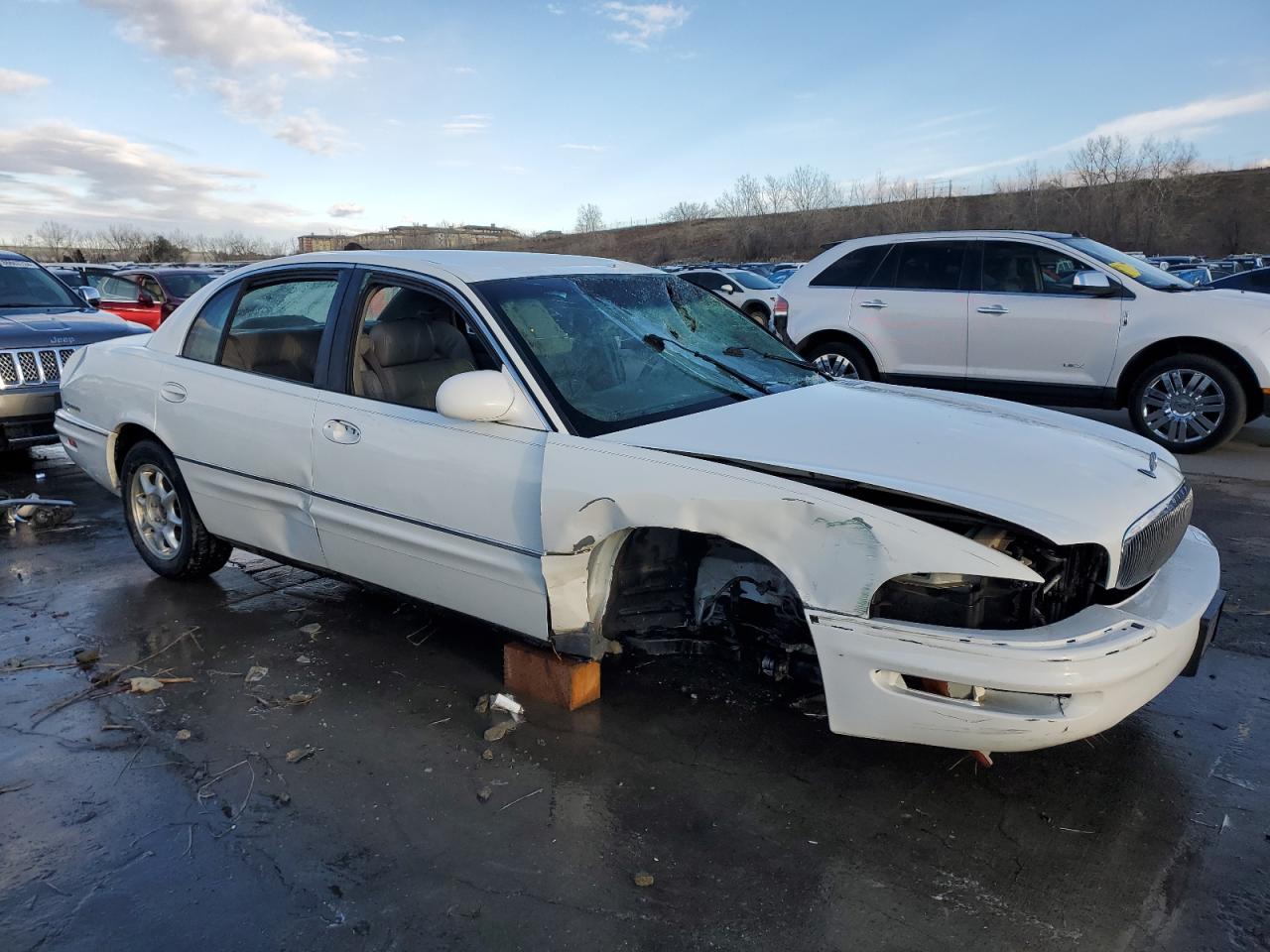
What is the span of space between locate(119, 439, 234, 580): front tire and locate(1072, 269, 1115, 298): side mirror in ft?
23.0

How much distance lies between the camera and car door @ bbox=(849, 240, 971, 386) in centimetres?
868

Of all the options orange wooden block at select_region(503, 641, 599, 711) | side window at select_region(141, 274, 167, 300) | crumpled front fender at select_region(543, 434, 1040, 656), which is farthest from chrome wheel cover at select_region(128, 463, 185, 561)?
side window at select_region(141, 274, 167, 300)

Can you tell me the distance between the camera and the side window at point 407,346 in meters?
3.83

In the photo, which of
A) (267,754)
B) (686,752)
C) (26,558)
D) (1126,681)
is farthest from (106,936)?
(26,558)

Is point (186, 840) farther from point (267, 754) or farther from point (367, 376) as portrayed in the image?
point (367, 376)

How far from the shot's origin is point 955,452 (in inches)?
118

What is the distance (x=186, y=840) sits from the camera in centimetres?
278

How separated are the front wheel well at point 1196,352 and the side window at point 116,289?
1309 cm

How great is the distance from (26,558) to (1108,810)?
5651 millimetres

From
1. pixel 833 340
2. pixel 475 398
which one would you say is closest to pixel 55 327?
pixel 475 398

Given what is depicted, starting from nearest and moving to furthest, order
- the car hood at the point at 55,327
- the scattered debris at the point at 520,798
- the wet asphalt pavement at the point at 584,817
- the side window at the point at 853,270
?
1. the wet asphalt pavement at the point at 584,817
2. the scattered debris at the point at 520,798
3. the car hood at the point at 55,327
4. the side window at the point at 853,270

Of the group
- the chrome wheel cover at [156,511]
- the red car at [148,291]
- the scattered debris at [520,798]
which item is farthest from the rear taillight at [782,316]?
the red car at [148,291]

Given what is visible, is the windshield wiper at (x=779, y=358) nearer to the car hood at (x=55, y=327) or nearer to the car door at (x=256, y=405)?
the car door at (x=256, y=405)

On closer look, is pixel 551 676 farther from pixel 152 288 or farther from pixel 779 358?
pixel 152 288
